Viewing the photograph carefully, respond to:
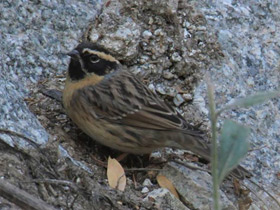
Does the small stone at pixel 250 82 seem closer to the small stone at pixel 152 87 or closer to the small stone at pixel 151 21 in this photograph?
the small stone at pixel 152 87

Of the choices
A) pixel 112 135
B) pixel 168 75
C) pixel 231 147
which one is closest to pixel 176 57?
pixel 168 75

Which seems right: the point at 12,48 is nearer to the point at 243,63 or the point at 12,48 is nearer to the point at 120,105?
the point at 120,105

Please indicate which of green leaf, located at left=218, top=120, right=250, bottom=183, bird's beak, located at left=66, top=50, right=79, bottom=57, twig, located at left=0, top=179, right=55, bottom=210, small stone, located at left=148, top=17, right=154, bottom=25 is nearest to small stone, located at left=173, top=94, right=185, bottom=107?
small stone, located at left=148, top=17, right=154, bottom=25

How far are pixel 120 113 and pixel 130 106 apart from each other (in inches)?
4.0

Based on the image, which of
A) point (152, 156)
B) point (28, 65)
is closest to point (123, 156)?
point (152, 156)

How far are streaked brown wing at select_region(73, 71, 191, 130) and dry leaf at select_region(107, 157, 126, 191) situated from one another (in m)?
0.40

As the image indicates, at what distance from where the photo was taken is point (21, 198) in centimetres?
298

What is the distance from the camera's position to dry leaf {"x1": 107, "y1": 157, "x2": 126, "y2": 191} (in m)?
4.27

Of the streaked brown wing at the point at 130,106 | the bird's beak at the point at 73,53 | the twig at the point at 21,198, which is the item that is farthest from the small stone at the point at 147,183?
the twig at the point at 21,198

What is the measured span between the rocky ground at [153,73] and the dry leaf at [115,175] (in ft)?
0.23

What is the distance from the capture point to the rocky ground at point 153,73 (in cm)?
420

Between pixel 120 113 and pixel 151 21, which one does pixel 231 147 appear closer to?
pixel 120 113

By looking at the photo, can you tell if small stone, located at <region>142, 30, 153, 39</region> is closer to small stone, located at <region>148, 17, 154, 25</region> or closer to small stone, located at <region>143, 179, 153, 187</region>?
small stone, located at <region>148, 17, 154, 25</region>

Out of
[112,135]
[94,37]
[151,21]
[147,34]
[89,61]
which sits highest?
[151,21]
